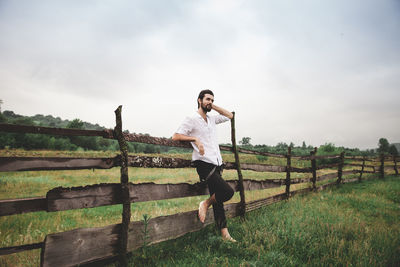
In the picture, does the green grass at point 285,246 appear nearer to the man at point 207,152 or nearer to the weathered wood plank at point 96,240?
the weathered wood plank at point 96,240

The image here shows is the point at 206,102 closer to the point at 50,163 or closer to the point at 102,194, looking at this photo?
the point at 102,194

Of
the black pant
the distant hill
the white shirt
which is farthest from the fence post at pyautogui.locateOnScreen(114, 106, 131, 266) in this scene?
the distant hill

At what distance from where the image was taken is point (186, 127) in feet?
10.5

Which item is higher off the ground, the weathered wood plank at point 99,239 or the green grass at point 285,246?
the weathered wood plank at point 99,239

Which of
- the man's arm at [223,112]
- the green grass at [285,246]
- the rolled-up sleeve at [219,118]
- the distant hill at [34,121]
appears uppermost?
the distant hill at [34,121]

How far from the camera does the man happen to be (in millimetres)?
3197

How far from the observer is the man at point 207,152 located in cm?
320

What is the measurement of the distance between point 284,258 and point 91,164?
2.60 m

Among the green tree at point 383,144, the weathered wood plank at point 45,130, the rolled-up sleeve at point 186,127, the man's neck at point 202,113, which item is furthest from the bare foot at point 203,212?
the green tree at point 383,144

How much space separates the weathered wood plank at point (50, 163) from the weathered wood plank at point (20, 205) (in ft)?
0.90

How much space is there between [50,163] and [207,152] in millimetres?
1959

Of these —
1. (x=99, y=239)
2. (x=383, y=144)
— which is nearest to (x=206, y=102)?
(x=99, y=239)

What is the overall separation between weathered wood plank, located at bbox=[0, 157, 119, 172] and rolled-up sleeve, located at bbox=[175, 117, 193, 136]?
1002 mm

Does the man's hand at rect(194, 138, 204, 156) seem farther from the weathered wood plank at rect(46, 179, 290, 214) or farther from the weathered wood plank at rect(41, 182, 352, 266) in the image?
the weathered wood plank at rect(41, 182, 352, 266)
